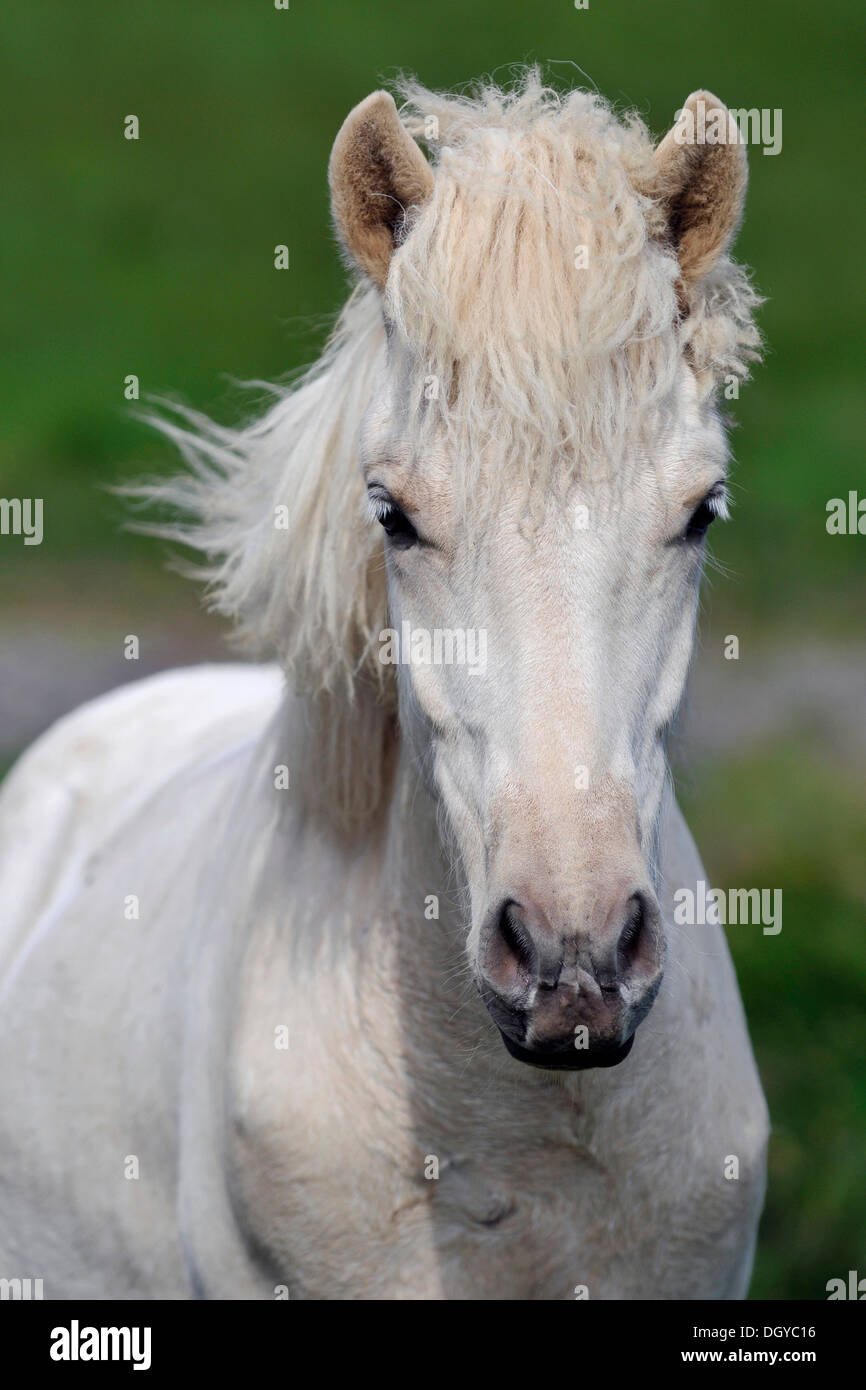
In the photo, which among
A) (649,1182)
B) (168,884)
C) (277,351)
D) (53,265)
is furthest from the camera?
(53,265)

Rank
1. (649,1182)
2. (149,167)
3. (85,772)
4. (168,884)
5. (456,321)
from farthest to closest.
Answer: (149,167) → (85,772) → (168,884) → (649,1182) → (456,321)

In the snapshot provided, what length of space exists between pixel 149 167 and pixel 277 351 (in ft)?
17.2

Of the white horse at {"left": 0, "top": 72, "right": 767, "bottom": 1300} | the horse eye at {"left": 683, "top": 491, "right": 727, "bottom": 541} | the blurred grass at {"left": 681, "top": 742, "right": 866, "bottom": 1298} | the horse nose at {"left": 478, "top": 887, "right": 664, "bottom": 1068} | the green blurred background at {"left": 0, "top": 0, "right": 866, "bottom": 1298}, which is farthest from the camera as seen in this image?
the green blurred background at {"left": 0, "top": 0, "right": 866, "bottom": 1298}

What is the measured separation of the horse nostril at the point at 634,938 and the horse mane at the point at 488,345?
1.81ft

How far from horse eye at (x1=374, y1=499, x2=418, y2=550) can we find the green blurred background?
572 mm

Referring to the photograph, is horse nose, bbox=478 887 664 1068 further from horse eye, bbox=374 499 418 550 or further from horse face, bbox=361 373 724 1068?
horse eye, bbox=374 499 418 550

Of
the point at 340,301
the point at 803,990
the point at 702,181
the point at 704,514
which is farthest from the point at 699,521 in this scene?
the point at 340,301

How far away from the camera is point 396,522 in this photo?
2.19 meters

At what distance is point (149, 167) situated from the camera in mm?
17703

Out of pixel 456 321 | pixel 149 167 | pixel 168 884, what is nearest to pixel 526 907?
pixel 456 321

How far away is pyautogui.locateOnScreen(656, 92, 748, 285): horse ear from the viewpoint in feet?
7.20

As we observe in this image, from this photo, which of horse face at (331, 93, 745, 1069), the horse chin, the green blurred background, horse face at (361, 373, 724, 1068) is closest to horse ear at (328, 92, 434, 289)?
horse face at (331, 93, 745, 1069)

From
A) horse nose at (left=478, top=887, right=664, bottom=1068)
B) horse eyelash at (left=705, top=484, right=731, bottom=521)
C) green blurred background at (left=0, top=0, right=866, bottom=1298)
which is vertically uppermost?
green blurred background at (left=0, top=0, right=866, bottom=1298)
